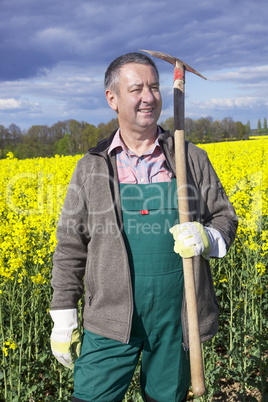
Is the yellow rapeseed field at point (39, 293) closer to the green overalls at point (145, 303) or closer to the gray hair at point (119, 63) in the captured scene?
the green overalls at point (145, 303)

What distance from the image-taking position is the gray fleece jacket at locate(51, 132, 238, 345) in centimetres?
166

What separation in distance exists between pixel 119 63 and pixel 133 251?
91 centimetres

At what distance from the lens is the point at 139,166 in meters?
1.79

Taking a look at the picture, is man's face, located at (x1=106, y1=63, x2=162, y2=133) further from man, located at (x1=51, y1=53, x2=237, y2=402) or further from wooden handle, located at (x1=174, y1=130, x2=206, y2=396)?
wooden handle, located at (x1=174, y1=130, x2=206, y2=396)

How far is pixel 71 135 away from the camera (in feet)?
108

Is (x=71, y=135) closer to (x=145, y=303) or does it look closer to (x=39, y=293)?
(x=39, y=293)

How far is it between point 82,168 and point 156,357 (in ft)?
3.30

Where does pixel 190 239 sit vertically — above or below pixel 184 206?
below

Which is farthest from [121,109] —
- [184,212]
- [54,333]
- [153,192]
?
[54,333]

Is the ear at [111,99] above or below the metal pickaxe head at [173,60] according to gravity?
below

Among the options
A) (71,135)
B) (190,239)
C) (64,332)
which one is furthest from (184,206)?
(71,135)

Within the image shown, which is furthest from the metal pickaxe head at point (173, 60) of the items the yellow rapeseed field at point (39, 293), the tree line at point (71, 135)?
the tree line at point (71, 135)

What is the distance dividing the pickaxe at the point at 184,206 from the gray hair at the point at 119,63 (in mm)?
68

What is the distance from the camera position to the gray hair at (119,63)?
1731 mm
